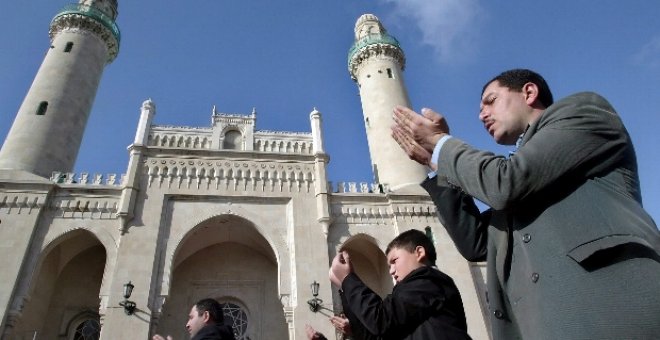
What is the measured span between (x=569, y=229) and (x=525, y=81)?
73cm

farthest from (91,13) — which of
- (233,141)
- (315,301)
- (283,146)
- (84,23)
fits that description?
(315,301)

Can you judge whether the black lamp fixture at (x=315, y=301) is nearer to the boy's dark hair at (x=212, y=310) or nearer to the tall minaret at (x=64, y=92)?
the boy's dark hair at (x=212, y=310)

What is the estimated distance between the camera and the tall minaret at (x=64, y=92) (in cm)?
1392

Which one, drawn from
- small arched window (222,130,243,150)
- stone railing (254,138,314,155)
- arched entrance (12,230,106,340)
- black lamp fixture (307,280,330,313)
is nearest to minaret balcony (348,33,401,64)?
stone railing (254,138,314,155)

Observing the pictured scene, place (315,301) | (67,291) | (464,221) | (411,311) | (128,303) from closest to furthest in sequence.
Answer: (464,221) < (411,311) < (128,303) < (315,301) < (67,291)

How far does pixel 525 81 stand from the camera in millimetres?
1764

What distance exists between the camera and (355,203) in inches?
555

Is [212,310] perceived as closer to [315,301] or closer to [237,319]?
[315,301]

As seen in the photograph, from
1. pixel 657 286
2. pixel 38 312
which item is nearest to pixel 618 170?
pixel 657 286

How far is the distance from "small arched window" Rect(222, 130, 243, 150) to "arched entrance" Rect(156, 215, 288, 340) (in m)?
3.10

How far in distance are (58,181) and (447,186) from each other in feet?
47.8

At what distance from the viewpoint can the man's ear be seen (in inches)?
67.9

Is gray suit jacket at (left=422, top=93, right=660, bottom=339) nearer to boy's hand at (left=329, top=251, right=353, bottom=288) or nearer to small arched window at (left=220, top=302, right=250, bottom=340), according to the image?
boy's hand at (left=329, top=251, right=353, bottom=288)

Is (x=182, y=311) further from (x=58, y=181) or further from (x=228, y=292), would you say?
(x=58, y=181)
